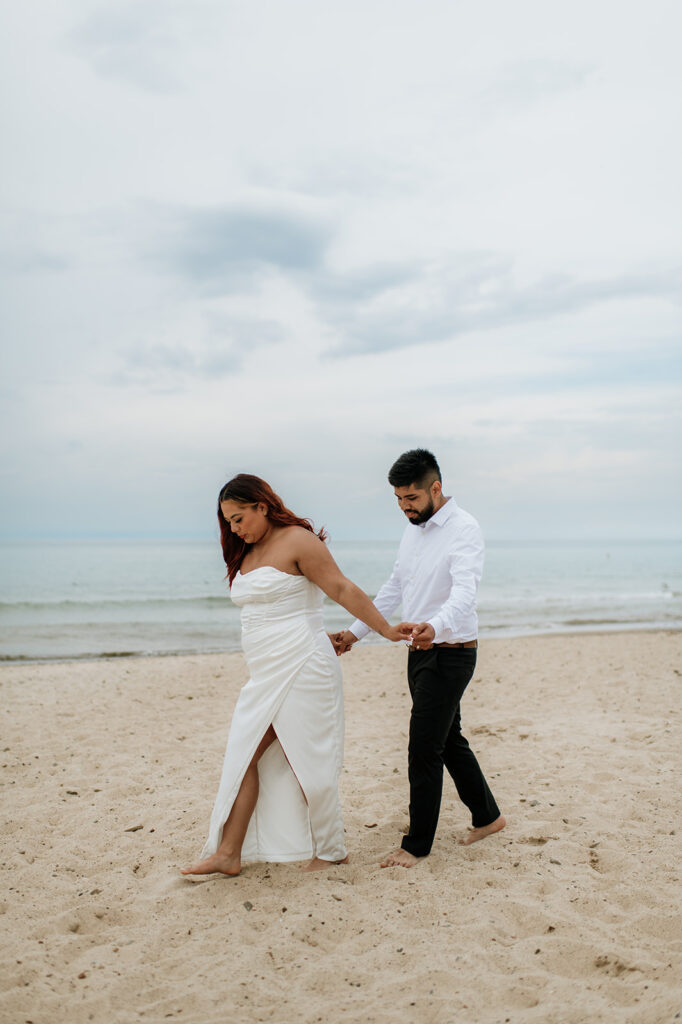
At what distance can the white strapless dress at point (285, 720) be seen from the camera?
385 cm

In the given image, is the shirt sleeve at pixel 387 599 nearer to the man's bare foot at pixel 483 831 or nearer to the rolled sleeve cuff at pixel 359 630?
the rolled sleeve cuff at pixel 359 630

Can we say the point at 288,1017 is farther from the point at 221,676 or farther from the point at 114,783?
the point at 221,676

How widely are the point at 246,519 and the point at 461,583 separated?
1157 mm

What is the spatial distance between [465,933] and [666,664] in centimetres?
891

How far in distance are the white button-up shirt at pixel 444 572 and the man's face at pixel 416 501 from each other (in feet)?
0.14

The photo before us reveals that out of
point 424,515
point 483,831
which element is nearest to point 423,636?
point 424,515

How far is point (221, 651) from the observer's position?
15250 mm

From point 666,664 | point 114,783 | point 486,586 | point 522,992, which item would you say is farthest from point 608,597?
point 522,992

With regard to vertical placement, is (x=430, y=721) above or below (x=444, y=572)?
below

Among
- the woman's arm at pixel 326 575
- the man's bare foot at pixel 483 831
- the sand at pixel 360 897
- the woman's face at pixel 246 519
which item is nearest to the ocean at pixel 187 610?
the woman's face at pixel 246 519

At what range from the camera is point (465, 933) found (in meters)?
3.43

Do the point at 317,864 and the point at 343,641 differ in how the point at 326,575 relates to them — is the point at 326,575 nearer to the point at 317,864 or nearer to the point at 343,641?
the point at 343,641

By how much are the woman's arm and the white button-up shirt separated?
0.67 feet

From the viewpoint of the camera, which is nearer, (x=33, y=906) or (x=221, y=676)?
(x=33, y=906)
